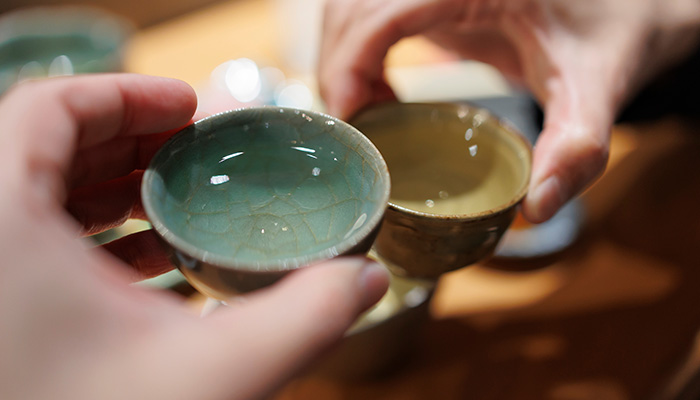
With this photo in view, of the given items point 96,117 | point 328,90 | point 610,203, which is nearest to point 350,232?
point 96,117

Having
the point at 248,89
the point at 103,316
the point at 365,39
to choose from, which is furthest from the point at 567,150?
the point at 248,89

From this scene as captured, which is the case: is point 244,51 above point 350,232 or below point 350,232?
below

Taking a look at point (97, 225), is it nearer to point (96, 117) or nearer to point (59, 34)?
point (96, 117)

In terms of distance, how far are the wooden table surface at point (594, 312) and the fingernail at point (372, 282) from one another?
41 cm

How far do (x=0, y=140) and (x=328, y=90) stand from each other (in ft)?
1.96

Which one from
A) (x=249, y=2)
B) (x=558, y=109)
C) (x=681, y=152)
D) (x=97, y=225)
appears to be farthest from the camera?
(x=249, y=2)

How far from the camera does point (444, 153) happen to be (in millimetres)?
918

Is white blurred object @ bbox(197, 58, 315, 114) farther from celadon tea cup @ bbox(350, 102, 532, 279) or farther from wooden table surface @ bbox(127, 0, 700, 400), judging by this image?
wooden table surface @ bbox(127, 0, 700, 400)

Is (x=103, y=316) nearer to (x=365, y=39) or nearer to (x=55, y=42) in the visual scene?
(x=365, y=39)

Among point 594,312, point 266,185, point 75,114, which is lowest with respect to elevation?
point 594,312

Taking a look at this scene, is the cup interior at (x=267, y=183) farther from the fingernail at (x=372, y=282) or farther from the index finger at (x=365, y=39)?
the index finger at (x=365, y=39)

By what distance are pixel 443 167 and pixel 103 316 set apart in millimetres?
655

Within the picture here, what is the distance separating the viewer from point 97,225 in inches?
28.6

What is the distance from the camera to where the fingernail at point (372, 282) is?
0.47 metres
